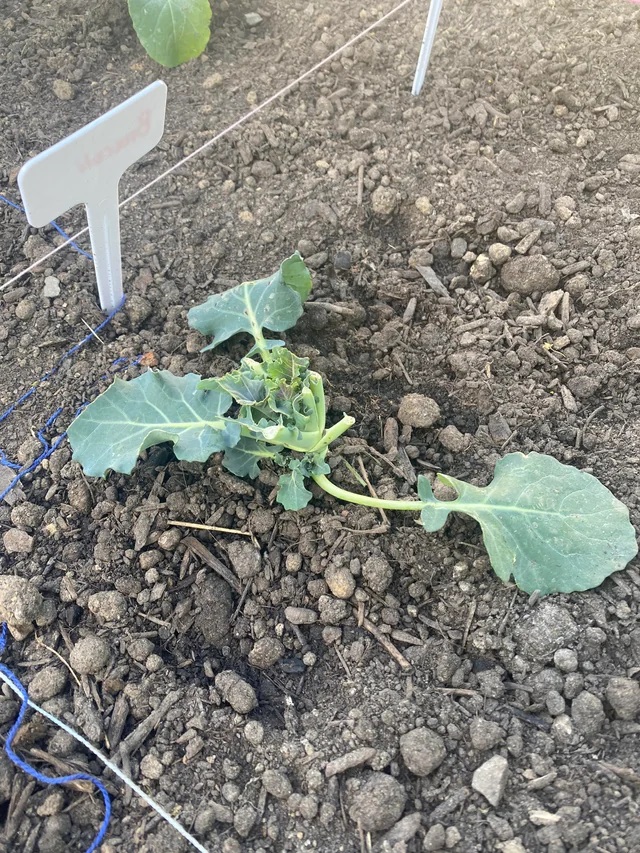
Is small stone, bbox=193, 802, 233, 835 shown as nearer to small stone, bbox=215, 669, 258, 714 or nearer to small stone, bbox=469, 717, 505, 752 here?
small stone, bbox=215, 669, 258, 714

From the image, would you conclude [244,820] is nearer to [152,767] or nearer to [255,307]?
[152,767]

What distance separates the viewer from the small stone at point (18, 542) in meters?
1.82

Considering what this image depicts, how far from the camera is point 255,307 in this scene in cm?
205

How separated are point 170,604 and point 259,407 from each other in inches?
21.2

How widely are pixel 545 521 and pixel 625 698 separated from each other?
45 centimetres

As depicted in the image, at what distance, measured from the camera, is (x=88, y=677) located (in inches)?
65.7

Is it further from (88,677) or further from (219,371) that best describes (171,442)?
(88,677)

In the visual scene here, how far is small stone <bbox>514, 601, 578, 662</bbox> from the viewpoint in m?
1.65

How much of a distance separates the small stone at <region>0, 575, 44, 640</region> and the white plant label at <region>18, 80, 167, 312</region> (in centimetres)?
86

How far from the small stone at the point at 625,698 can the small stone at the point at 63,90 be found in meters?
2.60

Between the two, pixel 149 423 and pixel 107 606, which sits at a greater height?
pixel 149 423

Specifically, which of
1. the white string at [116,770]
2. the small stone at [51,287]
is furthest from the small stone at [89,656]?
the small stone at [51,287]

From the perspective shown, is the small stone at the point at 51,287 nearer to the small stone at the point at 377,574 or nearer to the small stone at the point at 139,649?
the small stone at the point at 139,649

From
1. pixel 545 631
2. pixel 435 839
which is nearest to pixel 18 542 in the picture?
pixel 435 839
